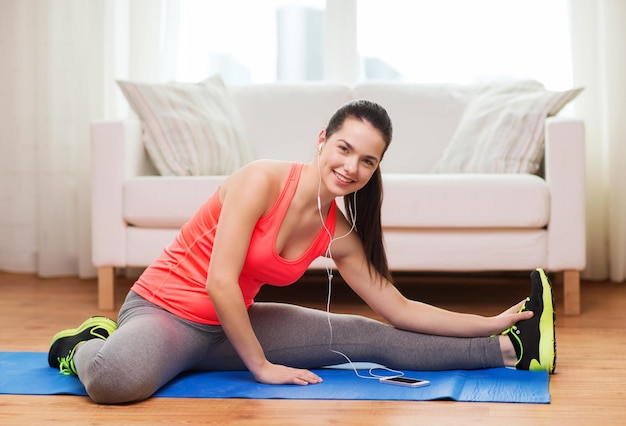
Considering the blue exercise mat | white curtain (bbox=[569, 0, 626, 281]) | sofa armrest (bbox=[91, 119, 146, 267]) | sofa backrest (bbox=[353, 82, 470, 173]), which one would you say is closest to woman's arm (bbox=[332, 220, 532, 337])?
the blue exercise mat

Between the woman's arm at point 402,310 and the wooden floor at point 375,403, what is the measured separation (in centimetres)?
20

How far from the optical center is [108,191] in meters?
3.25

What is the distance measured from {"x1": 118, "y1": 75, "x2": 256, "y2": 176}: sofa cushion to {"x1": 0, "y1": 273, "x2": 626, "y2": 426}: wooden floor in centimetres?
62

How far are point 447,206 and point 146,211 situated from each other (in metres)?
1.06

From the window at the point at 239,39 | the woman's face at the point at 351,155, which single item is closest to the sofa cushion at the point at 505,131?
the window at the point at 239,39

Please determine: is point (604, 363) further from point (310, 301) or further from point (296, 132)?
point (296, 132)

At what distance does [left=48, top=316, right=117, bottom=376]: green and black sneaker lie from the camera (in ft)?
7.20

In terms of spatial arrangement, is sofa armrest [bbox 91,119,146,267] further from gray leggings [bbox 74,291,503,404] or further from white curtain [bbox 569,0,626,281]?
white curtain [bbox 569,0,626,281]

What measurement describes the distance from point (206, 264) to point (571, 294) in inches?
61.0

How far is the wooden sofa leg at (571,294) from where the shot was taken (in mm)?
3135

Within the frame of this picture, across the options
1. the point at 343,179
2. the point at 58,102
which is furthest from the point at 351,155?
the point at 58,102

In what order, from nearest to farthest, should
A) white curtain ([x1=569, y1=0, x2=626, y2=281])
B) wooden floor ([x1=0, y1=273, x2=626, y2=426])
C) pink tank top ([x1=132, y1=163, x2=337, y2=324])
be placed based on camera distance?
wooden floor ([x1=0, y1=273, x2=626, y2=426]) → pink tank top ([x1=132, y1=163, x2=337, y2=324]) → white curtain ([x1=569, y1=0, x2=626, y2=281])

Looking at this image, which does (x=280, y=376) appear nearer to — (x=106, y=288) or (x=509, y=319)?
(x=509, y=319)

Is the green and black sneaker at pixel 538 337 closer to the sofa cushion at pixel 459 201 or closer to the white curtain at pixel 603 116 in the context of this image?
the sofa cushion at pixel 459 201
